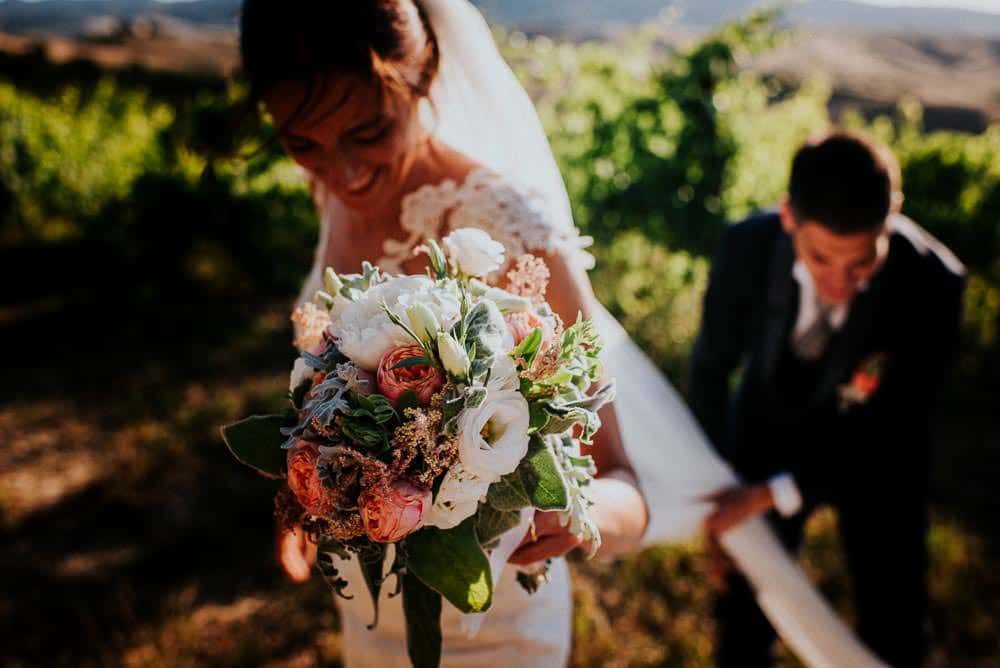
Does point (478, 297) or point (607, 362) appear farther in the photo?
point (607, 362)

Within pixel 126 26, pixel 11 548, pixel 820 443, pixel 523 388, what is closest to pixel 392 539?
pixel 523 388

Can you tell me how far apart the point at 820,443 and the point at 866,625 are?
2.63 ft

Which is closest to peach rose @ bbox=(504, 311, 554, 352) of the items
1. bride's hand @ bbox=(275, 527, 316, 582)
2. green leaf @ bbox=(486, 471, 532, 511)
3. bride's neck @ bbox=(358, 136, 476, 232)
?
green leaf @ bbox=(486, 471, 532, 511)

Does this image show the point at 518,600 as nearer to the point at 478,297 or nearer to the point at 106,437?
the point at 478,297

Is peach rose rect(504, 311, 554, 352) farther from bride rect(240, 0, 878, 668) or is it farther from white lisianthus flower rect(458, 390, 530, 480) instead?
bride rect(240, 0, 878, 668)

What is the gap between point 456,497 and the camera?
1.01 metres

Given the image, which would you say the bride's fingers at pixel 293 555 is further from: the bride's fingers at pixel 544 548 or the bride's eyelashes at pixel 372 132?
the bride's eyelashes at pixel 372 132

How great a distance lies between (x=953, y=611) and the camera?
11.4ft

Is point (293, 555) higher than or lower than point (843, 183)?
lower

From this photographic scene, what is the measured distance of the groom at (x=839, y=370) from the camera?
2.32 m

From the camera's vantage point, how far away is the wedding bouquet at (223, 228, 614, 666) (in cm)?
98

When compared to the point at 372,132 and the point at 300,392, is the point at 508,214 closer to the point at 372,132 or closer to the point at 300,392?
the point at 372,132

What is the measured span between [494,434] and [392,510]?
7.3 inches

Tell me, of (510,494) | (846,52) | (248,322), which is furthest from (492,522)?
(846,52)
